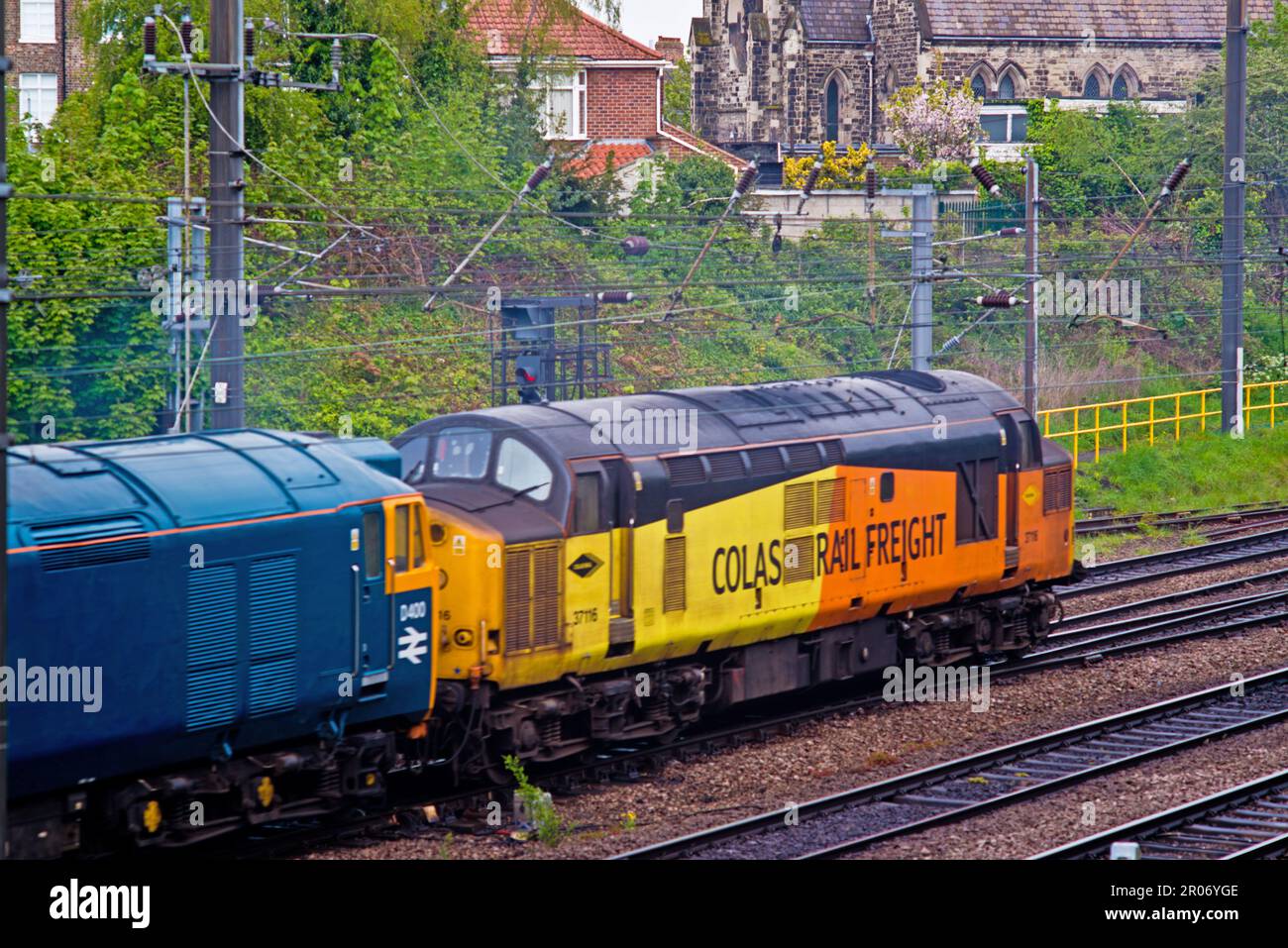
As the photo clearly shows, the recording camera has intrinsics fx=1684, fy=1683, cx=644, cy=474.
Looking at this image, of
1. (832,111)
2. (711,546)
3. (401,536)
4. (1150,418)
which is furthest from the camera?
(832,111)

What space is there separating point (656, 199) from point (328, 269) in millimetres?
12634

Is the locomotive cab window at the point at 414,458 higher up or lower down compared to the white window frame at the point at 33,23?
lower down

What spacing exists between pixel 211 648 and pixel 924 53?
5554 centimetres

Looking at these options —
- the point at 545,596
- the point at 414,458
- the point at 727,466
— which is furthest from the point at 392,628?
the point at 727,466

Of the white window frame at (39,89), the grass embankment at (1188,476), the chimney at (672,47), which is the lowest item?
the grass embankment at (1188,476)

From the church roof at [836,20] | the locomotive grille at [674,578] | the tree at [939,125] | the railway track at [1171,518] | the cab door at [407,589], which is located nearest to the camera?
the cab door at [407,589]

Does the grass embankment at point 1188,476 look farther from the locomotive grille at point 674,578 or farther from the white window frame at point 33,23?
the white window frame at point 33,23

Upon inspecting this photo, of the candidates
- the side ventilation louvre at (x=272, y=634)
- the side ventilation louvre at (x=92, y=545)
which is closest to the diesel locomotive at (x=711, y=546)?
the side ventilation louvre at (x=272, y=634)

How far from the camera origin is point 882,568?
1923 centimetres

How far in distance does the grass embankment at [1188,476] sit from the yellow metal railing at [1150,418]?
444mm

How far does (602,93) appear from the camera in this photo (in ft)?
164

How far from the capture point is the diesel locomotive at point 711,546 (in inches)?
600

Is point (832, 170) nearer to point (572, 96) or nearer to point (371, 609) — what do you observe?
point (572, 96)

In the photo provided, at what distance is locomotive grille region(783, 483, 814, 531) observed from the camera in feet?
58.8
